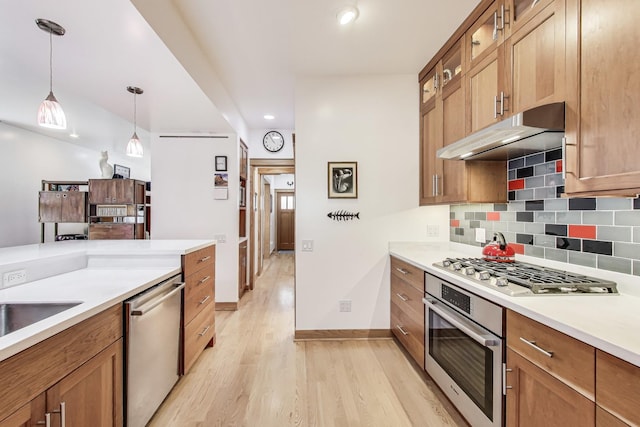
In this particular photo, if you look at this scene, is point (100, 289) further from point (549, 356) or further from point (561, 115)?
point (561, 115)

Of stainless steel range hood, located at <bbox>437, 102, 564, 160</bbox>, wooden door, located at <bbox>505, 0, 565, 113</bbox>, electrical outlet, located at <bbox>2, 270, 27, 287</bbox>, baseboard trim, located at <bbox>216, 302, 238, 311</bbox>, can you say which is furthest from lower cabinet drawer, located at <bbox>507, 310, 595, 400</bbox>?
baseboard trim, located at <bbox>216, 302, 238, 311</bbox>

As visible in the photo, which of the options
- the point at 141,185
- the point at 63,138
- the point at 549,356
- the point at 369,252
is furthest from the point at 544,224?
the point at 63,138

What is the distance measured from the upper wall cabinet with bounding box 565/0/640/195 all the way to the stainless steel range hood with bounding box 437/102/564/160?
77mm

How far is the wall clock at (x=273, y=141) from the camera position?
15.6ft

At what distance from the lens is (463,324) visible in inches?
61.4

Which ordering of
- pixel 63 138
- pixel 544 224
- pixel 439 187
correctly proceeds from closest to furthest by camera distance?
pixel 544 224
pixel 439 187
pixel 63 138

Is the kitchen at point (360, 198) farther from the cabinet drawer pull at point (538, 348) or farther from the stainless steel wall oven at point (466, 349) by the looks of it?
the cabinet drawer pull at point (538, 348)

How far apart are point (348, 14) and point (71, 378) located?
242 centimetres

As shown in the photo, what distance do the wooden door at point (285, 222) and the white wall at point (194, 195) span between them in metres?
5.38

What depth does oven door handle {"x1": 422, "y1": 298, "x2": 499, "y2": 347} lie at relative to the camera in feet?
4.47

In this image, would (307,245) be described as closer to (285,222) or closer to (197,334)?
(197,334)

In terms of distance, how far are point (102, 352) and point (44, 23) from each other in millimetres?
1886

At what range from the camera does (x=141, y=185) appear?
4941 millimetres

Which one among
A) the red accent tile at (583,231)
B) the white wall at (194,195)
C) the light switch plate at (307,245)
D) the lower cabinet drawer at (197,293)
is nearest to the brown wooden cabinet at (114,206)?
the white wall at (194,195)
